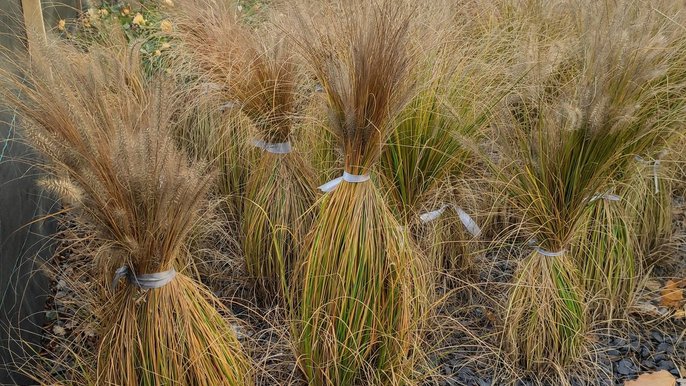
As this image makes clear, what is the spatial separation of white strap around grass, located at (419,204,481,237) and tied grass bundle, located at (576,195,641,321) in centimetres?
41

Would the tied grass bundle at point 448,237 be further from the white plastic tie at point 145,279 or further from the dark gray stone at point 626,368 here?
the white plastic tie at point 145,279

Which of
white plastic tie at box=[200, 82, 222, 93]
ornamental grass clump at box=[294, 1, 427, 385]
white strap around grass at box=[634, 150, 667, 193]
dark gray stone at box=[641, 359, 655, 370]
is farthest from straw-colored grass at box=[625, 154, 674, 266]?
white plastic tie at box=[200, 82, 222, 93]

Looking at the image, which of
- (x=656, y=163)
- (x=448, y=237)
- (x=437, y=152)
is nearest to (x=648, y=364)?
(x=656, y=163)

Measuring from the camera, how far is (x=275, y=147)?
8.68 feet

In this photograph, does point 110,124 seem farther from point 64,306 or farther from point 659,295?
point 659,295

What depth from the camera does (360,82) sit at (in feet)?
6.45

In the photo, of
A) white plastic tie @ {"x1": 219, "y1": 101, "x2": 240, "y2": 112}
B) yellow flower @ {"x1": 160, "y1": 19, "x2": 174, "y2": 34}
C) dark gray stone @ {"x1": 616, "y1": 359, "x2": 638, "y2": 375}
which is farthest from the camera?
yellow flower @ {"x1": 160, "y1": 19, "x2": 174, "y2": 34}

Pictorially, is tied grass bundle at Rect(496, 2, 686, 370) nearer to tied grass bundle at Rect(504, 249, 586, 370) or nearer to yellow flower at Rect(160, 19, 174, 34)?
tied grass bundle at Rect(504, 249, 586, 370)

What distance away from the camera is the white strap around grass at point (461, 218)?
255cm

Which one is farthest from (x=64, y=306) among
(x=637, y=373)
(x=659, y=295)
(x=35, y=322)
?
(x=659, y=295)

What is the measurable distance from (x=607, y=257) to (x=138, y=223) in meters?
1.84

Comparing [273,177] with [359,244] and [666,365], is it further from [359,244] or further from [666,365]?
[666,365]

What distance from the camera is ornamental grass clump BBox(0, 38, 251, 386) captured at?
159 centimetres

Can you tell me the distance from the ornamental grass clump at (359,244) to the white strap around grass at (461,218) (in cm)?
42
